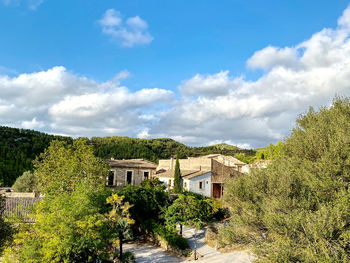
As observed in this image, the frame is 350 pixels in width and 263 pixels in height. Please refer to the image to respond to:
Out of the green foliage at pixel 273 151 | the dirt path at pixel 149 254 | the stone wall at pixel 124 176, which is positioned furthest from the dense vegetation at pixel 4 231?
the stone wall at pixel 124 176

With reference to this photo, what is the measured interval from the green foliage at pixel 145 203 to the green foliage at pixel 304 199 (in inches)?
391

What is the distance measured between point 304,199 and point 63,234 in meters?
12.4

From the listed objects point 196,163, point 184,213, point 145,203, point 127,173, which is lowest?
point 184,213

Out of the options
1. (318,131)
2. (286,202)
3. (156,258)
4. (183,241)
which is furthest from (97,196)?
(318,131)

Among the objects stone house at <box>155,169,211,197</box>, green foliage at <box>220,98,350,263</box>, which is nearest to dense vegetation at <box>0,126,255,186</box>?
stone house at <box>155,169,211,197</box>

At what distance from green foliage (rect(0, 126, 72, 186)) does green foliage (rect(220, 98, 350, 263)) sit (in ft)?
146

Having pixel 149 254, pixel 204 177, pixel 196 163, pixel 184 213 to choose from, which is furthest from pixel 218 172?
pixel 149 254

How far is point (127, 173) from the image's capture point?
36.9 meters

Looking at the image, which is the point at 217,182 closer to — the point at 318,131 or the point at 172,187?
the point at 172,187

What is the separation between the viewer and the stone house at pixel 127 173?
35938 mm

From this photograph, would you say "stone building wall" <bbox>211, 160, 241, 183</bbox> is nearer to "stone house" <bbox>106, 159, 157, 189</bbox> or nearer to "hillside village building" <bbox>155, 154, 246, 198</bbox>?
"hillside village building" <bbox>155, 154, 246, 198</bbox>

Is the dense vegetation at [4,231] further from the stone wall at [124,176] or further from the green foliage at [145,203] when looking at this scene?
the stone wall at [124,176]

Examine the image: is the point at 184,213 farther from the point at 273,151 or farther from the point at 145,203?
the point at 273,151

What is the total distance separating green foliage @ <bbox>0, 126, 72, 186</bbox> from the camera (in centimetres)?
4866
